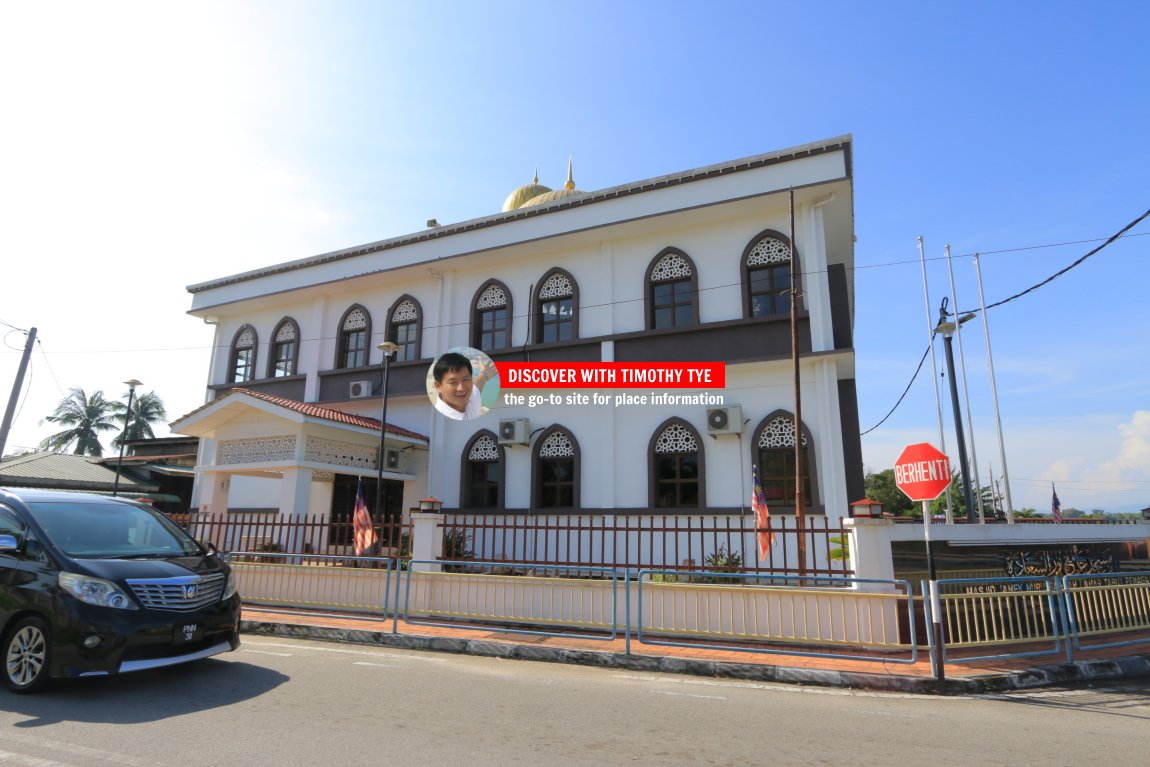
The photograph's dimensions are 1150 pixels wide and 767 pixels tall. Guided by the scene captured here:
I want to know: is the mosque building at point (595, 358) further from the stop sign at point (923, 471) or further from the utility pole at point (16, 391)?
the utility pole at point (16, 391)

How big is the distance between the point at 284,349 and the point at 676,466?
10.9 m

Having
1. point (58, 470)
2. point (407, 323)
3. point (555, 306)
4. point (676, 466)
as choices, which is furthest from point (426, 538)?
point (58, 470)

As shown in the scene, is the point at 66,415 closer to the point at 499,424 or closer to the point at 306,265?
the point at 306,265

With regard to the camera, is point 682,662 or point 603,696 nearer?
point 603,696

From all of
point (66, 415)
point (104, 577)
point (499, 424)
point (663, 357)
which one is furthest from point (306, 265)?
point (66, 415)

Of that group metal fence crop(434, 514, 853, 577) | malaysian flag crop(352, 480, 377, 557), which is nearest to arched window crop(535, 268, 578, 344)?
metal fence crop(434, 514, 853, 577)

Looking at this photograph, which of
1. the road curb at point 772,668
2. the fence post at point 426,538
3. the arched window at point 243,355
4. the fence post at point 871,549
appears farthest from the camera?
the arched window at point 243,355

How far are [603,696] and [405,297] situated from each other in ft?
38.1

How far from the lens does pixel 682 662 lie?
21.2 feet

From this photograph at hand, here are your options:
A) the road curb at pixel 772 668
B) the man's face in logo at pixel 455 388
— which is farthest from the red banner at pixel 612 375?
the road curb at pixel 772 668

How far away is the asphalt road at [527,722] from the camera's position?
3.81m

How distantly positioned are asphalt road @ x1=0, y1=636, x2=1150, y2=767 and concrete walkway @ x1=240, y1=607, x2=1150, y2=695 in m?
0.23

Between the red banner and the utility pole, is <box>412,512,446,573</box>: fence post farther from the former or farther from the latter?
the utility pole

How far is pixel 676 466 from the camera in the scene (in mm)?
11453
